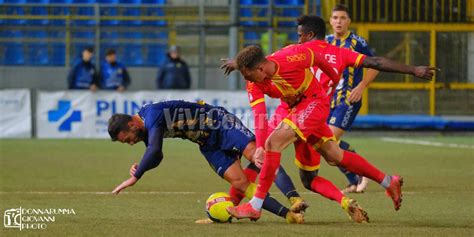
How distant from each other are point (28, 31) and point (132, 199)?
524 inches

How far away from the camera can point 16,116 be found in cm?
2286

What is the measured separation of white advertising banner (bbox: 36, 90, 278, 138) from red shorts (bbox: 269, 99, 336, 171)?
12866 millimetres

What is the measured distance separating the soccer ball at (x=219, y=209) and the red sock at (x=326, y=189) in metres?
0.81

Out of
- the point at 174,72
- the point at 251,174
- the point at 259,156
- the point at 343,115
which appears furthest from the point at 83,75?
the point at 259,156

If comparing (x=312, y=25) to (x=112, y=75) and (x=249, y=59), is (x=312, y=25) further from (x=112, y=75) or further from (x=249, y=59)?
(x=112, y=75)

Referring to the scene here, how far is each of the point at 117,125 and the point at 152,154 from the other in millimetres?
433

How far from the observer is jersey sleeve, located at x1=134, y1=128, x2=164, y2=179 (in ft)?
29.4

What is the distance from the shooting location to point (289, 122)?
30.1 feet

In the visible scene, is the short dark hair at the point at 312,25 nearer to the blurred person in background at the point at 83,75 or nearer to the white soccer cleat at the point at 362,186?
the white soccer cleat at the point at 362,186

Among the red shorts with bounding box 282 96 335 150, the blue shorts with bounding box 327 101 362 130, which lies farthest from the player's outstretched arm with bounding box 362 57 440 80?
the blue shorts with bounding box 327 101 362 130

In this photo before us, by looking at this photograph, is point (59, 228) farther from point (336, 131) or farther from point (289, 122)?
point (336, 131)

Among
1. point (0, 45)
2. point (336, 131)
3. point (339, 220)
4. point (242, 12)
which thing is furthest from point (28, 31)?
point (339, 220)

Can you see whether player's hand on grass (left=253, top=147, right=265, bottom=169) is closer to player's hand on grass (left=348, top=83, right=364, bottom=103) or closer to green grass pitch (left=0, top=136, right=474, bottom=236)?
green grass pitch (left=0, top=136, right=474, bottom=236)

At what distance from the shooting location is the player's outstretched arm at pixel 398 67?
914 centimetres
